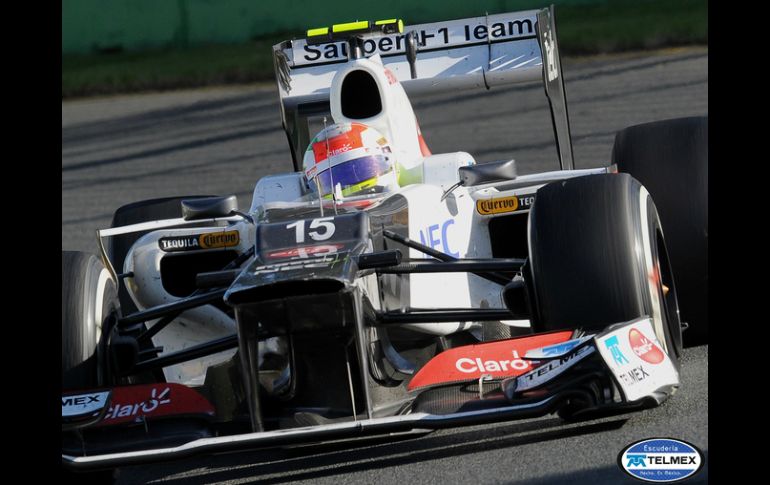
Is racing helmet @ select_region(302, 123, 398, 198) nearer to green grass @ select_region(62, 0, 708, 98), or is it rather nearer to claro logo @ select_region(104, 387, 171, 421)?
claro logo @ select_region(104, 387, 171, 421)

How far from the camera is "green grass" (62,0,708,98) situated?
1491cm

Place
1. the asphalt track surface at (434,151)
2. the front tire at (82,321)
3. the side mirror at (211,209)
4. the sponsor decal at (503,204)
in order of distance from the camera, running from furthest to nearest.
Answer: the sponsor decal at (503,204)
the side mirror at (211,209)
the front tire at (82,321)
the asphalt track surface at (434,151)

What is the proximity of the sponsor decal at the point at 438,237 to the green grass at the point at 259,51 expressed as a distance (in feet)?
32.3

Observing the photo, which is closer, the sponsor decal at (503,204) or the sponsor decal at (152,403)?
the sponsor decal at (152,403)

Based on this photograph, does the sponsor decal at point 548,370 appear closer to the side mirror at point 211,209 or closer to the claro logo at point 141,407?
the claro logo at point 141,407

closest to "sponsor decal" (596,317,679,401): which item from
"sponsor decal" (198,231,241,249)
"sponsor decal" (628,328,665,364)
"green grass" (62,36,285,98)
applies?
"sponsor decal" (628,328,665,364)

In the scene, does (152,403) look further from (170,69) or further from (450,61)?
(170,69)

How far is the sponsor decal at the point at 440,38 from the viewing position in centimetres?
695

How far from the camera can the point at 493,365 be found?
172 inches

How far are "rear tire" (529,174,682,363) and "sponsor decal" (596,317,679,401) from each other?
232 mm

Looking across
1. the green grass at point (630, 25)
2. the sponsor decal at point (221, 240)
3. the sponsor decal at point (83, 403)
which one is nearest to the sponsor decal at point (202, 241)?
the sponsor decal at point (221, 240)
